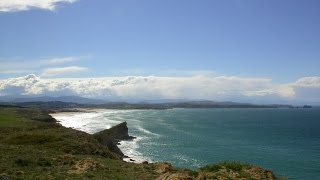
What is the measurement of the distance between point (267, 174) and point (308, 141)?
91.3 meters

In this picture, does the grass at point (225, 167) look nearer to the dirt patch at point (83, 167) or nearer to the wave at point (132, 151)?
the dirt patch at point (83, 167)

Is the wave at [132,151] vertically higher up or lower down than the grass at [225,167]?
lower down

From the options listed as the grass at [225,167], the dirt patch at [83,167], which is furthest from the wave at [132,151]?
the grass at [225,167]

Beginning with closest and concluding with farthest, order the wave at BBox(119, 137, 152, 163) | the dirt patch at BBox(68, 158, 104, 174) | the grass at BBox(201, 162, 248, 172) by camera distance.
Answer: the dirt patch at BBox(68, 158, 104, 174) < the grass at BBox(201, 162, 248, 172) < the wave at BBox(119, 137, 152, 163)

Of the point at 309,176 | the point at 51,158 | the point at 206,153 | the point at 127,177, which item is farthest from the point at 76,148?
the point at 206,153

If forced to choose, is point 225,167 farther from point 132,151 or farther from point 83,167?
point 132,151

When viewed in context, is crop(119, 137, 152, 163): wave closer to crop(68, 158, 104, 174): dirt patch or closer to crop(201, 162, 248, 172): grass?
crop(68, 158, 104, 174): dirt patch

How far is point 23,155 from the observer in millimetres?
38875

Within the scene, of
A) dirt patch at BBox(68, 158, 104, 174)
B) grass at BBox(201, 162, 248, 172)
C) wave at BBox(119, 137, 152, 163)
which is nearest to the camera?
dirt patch at BBox(68, 158, 104, 174)

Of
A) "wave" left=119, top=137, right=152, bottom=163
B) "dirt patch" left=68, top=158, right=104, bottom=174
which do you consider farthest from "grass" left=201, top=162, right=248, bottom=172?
"wave" left=119, top=137, right=152, bottom=163

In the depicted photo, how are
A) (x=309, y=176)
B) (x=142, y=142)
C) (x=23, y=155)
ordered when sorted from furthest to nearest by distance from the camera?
(x=142, y=142)
(x=309, y=176)
(x=23, y=155)

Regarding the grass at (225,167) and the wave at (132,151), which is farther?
the wave at (132,151)

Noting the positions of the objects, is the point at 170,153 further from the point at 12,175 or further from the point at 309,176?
the point at 12,175

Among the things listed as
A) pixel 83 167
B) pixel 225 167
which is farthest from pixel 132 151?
pixel 225 167
